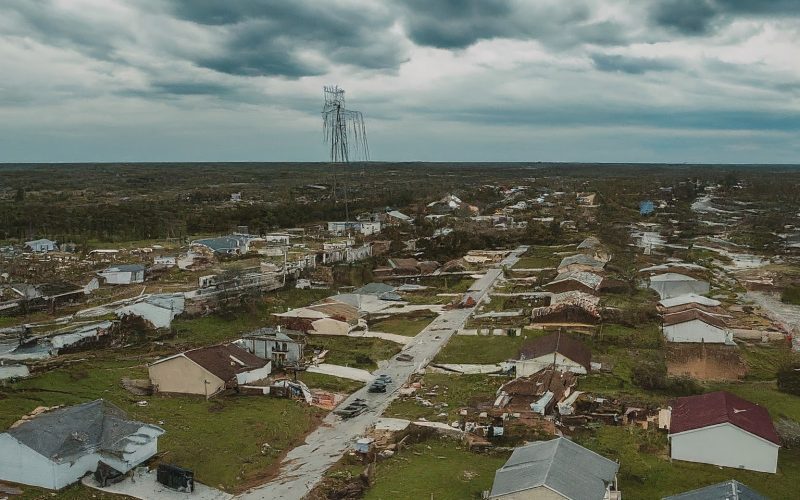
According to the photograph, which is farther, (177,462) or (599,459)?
(177,462)

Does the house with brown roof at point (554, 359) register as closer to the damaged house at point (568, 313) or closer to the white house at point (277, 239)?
the damaged house at point (568, 313)

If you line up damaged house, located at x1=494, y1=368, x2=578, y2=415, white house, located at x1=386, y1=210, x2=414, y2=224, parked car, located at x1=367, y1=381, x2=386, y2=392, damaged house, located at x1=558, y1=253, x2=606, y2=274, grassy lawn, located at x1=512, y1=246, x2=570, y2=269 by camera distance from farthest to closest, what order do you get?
1. white house, located at x1=386, y1=210, x2=414, y2=224
2. grassy lawn, located at x1=512, y1=246, x2=570, y2=269
3. damaged house, located at x1=558, y1=253, x2=606, y2=274
4. parked car, located at x1=367, y1=381, x2=386, y2=392
5. damaged house, located at x1=494, y1=368, x2=578, y2=415

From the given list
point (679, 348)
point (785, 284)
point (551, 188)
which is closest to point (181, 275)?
point (679, 348)

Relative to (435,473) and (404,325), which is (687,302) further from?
(435,473)

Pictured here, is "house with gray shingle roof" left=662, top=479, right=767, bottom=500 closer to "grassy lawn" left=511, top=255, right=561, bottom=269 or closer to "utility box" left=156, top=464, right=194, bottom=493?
"utility box" left=156, top=464, right=194, bottom=493

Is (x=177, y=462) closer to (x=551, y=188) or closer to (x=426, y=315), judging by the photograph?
(x=426, y=315)

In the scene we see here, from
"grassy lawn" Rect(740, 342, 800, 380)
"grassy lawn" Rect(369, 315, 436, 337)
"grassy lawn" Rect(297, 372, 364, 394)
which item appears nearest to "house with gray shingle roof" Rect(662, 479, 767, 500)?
"grassy lawn" Rect(297, 372, 364, 394)

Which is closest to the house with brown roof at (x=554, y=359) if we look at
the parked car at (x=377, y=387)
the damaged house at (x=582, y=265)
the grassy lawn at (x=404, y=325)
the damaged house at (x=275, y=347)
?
the parked car at (x=377, y=387)
